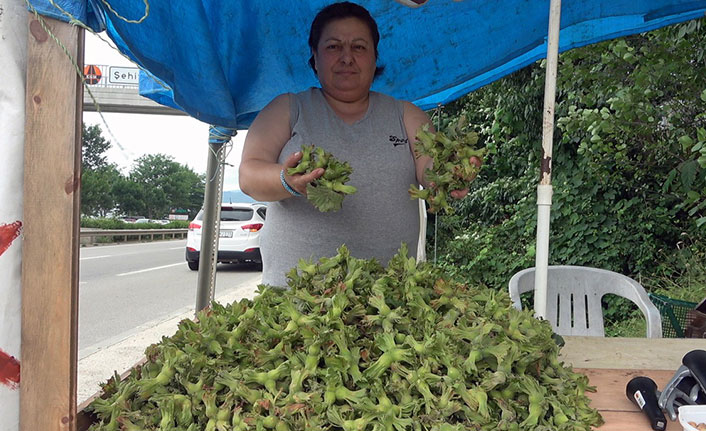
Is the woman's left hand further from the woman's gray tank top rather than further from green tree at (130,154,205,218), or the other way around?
green tree at (130,154,205,218)

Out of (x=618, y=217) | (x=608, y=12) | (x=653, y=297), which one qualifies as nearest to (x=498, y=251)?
(x=618, y=217)

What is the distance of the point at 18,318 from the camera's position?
40.2 inches

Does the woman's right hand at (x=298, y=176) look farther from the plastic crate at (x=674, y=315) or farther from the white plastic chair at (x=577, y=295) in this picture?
the plastic crate at (x=674, y=315)

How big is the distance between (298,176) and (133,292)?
35.5 ft

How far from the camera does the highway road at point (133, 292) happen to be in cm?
761

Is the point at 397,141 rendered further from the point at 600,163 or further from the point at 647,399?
the point at 600,163

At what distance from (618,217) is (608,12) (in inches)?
177

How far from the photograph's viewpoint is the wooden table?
132cm

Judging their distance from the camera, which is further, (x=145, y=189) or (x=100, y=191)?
(x=145, y=189)

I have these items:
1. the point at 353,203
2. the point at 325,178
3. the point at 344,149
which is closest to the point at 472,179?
the point at 325,178

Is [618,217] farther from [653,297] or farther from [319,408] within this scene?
[319,408]

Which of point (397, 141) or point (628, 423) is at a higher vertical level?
point (397, 141)

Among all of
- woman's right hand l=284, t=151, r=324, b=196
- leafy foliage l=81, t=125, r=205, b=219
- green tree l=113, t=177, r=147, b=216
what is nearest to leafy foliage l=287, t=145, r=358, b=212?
woman's right hand l=284, t=151, r=324, b=196

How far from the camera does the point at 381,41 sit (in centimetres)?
280
